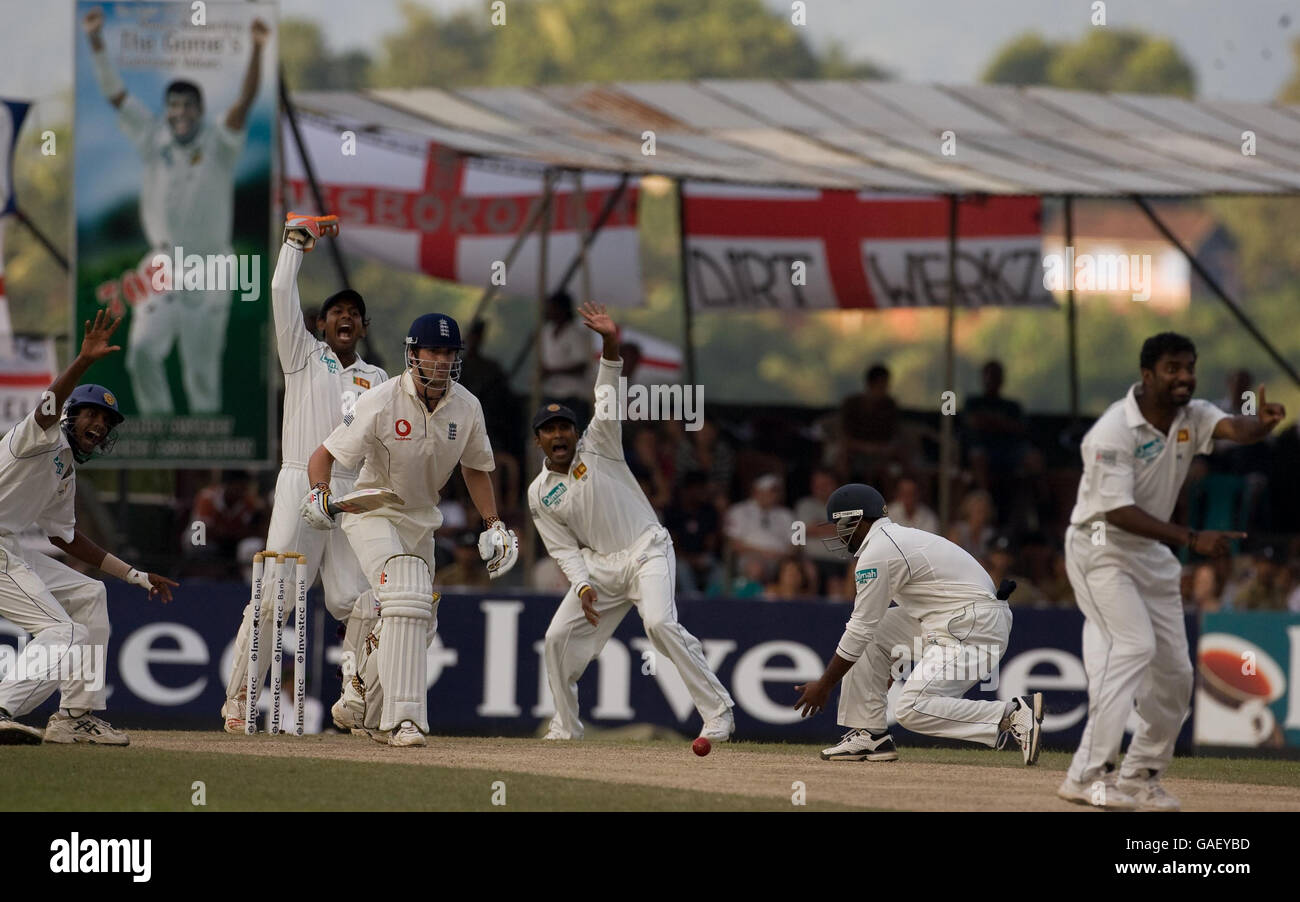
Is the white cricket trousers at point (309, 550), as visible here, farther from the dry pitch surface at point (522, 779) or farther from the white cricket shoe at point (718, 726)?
the white cricket shoe at point (718, 726)

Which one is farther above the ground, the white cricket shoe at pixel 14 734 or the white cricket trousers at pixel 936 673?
the white cricket trousers at pixel 936 673

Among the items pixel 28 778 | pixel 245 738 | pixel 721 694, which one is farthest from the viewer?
pixel 721 694

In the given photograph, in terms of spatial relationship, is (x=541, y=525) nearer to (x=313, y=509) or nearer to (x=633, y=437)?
(x=313, y=509)

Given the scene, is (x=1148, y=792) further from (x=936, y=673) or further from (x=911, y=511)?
(x=911, y=511)

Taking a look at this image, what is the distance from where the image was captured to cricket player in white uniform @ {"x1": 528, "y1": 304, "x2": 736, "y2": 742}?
41.7ft

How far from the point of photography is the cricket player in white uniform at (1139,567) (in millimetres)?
9156

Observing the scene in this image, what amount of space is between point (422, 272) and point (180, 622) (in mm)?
7538

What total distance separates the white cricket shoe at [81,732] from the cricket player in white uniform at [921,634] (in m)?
3.83

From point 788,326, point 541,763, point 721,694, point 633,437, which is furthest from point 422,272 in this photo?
point 788,326

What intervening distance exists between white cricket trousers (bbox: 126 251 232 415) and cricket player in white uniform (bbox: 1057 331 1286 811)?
932 centimetres

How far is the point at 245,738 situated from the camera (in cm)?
1138

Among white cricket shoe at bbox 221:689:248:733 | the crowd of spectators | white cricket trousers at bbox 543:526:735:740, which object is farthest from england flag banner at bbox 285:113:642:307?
white cricket shoe at bbox 221:689:248:733

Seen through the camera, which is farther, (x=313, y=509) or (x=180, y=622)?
(x=180, y=622)
